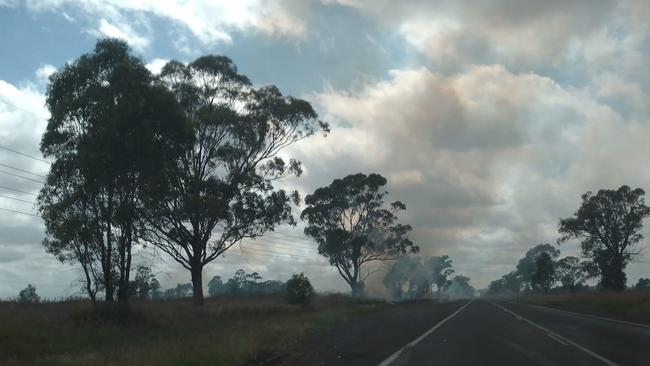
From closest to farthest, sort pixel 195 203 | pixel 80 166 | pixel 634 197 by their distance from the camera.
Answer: pixel 80 166 < pixel 195 203 < pixel 634 197

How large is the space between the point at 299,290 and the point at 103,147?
24.0m

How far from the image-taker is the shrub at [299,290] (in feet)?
151

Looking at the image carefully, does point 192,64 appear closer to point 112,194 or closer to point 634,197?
point 112,194

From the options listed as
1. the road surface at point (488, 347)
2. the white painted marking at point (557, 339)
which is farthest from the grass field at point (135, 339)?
the white painted marking at point (557, 339)

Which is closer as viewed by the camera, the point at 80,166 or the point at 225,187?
the point at 80,166

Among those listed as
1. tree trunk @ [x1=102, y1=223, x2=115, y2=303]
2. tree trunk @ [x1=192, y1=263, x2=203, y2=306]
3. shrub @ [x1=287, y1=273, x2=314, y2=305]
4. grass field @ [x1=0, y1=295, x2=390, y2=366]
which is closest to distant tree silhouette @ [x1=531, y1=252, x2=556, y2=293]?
shrub @ [x1=287, y1=273, x2=314, y2=305]

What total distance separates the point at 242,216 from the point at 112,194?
1523 cm

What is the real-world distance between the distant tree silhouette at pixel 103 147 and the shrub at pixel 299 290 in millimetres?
19430

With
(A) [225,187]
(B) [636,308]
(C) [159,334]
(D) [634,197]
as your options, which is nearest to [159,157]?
(C) [159,334]

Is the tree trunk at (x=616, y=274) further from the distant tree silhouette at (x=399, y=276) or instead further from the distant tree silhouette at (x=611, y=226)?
the distant tree silhouette at (x=399, y=276)

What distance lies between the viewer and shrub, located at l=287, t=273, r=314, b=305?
151 ft

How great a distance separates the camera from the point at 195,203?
37844mm

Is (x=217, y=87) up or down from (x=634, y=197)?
up

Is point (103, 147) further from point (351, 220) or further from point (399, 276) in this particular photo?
point (399, 276)
